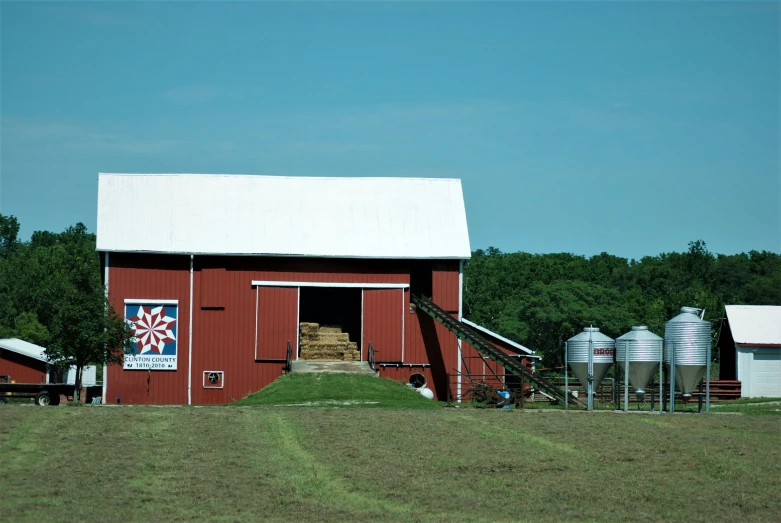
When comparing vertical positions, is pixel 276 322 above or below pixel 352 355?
above

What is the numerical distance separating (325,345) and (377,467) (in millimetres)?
21909

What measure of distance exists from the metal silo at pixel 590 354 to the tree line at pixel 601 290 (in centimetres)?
3218

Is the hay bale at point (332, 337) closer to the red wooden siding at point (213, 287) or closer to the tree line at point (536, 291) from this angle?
Result: the red wooden siding at point (213, 287)

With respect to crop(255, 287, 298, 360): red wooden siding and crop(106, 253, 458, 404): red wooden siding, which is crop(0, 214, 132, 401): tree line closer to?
crop(106, 253, 458, 404): red wooden siding

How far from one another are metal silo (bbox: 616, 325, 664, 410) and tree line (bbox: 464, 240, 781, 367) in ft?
108

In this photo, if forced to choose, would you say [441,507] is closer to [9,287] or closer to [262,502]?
[262,502]

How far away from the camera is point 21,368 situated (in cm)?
5369

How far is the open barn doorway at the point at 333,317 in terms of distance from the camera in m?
42.3

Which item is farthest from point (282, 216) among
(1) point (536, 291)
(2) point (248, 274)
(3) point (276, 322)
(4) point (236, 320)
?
(1) point (536, 291)

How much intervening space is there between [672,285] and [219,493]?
94.4 m

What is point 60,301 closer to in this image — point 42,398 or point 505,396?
point 42,398

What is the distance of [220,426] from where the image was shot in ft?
82.2

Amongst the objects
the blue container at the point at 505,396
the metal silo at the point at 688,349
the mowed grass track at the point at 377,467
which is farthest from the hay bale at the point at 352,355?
the metal silo at the point at 688,349

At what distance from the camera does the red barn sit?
4128 centimetres
